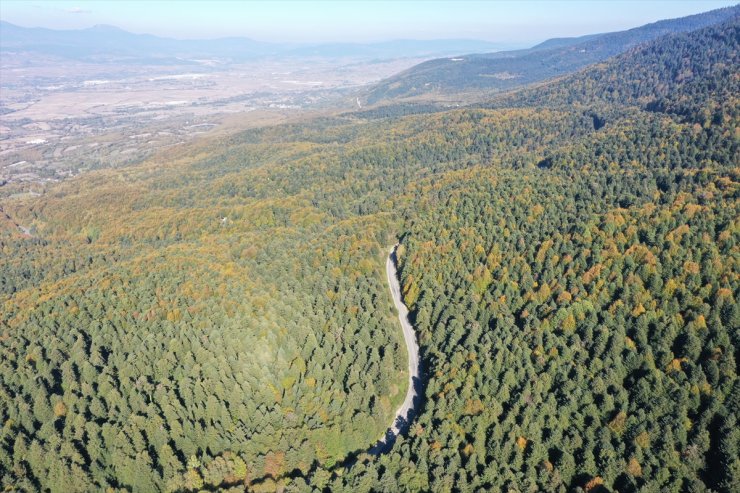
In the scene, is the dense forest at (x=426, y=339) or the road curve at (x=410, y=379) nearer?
the dense forest at (x=426, y=339)

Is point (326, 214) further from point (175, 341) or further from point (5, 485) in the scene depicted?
point (5, 485)

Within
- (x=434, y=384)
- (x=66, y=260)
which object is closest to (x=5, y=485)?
(x=434, y=384)

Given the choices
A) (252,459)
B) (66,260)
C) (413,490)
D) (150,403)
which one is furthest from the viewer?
(66,260)

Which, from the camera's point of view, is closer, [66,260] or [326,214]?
[66,260]

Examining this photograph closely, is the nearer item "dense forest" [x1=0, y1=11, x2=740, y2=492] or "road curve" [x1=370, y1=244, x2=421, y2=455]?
"dense forest" [x1=0, y1=11, x2=740, y2=492]

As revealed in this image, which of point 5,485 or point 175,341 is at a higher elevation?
point 175,341
